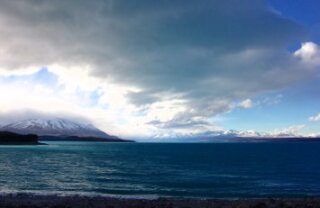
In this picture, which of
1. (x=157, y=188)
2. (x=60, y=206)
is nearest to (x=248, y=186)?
(x=157, y=188)

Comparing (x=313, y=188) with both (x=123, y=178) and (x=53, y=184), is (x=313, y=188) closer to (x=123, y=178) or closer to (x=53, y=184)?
(x=123, y=178)

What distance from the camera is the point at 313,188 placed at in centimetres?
5606

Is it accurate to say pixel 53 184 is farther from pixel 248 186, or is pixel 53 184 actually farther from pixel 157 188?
pixel 248 186

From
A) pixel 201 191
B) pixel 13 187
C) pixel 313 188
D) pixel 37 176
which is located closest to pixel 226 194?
pixel 201 191

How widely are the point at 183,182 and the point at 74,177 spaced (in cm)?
1861

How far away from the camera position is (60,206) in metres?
31.5

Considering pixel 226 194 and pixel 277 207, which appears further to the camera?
pixel 226 194

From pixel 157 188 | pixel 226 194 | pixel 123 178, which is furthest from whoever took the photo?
pixel 123 178

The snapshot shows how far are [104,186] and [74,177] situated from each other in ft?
42.2

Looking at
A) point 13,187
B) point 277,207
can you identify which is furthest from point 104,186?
point 277,207

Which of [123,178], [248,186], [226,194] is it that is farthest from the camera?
[123,178]

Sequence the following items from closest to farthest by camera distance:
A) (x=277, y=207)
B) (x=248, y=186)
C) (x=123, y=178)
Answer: (x=277, y=207) → (x=248, y=186) → (x=123, y=178)

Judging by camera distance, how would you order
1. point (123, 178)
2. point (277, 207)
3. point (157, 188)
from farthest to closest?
point (123, 178) < point (157, 188) < point (277, 207)

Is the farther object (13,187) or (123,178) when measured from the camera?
(123,178)
